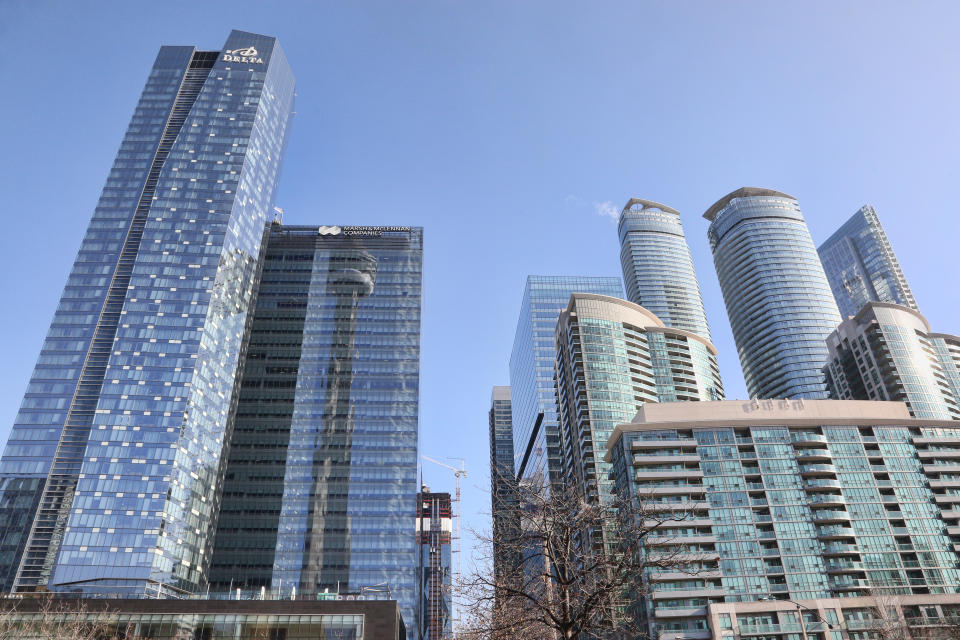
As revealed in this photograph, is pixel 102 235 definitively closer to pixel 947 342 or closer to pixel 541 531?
pixel 541 531

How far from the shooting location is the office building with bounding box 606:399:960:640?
94375 millimetres

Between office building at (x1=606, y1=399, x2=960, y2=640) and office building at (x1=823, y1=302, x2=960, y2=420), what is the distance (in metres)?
50.3

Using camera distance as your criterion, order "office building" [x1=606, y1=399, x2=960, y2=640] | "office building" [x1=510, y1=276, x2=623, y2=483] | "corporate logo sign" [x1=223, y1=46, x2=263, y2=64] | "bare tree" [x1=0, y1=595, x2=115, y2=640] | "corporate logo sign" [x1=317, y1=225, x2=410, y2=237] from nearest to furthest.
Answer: "bare tree" [x1=0, y1=595, x2=115, y2=640] → "office building" [x1=606, y1=399, x2=960, y2=640] → "corporate logo sign" [x1=317, y1=225, x2=410, y2=237] → "office building" [x1=510, y1=276, x2=623, y2=483] → "corporate logo sign" [x1=223, y1=46, x2=263, y2=64]

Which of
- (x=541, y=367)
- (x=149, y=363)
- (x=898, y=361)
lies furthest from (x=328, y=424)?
(x=898, y=361)

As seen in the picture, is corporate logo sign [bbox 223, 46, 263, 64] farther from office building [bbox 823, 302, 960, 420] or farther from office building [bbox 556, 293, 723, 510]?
office building [bbox 823, 302, 960, 420]

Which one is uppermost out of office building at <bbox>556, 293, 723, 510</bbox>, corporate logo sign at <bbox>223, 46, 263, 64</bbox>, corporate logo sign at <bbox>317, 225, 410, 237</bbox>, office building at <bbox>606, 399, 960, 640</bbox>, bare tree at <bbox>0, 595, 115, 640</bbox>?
corporate logo sign at <bbox>223, 46, 263, 64</bbox>

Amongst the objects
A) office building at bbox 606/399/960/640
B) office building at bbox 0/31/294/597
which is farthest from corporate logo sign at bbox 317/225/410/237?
office building at bbox 606/399/960/640

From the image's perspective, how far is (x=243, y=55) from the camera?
17650 centimetres

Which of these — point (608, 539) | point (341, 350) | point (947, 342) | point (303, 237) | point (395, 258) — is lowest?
point (608, 539)

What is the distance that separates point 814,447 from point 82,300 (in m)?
158

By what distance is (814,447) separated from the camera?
363ft

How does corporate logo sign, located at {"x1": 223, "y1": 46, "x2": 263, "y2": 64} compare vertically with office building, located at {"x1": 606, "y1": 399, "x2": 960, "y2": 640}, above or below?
above

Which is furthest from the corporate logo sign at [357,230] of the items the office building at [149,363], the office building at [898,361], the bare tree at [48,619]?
the office building at [898,361]

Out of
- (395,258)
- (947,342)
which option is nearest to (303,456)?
(395,258)
